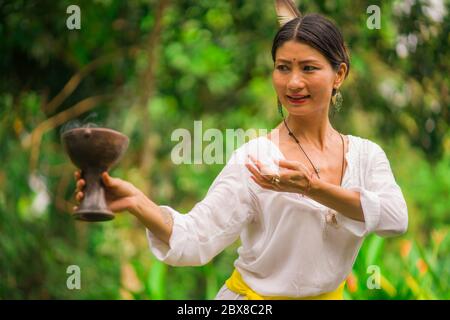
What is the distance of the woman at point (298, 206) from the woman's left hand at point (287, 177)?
0.27 ft

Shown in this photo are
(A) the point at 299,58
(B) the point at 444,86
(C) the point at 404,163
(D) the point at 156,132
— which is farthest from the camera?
(C) the point at 404,163

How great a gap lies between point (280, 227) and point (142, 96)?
4809 mm

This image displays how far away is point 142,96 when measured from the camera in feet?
24.9

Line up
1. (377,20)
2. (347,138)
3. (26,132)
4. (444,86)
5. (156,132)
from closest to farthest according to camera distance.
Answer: (347,138) → (377,20) → (444,86) → (26,132) → (156,132)

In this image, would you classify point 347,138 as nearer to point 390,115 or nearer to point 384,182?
point 384,182

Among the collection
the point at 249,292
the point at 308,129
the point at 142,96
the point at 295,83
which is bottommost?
the point at 249,292

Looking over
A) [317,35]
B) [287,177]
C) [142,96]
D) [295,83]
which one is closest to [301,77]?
[295,83]

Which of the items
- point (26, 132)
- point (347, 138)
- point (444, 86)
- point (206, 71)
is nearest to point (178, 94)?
point (206, 71)

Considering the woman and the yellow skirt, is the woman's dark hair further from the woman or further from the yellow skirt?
the yellow skirt

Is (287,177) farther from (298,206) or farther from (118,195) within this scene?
(118,195)

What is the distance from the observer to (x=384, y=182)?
295 cm

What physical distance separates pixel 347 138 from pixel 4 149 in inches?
172

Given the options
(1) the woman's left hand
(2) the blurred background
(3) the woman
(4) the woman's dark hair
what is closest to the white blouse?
(3) the woman

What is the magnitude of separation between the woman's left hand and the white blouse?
157 mm
